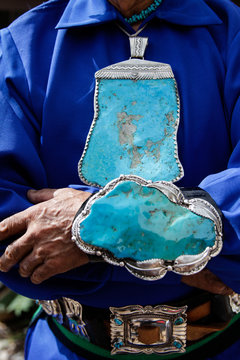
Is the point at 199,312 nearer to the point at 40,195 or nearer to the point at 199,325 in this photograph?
the point at 199,325

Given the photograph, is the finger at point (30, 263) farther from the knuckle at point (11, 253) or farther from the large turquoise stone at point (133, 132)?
the large turquoise stone at point (133, 132)

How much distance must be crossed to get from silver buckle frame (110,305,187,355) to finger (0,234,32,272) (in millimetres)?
309

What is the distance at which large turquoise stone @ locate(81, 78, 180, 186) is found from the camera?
1.24 meters

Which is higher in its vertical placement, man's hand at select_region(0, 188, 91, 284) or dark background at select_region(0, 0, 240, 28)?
dark background at select_region(0, 0, 240, 28)

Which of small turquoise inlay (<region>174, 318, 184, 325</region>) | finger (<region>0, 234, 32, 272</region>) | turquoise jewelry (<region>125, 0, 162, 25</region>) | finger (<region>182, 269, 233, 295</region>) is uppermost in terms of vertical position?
turquoise jewelry (<region>125, 0, 162, 25</region>)

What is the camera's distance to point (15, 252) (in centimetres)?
112

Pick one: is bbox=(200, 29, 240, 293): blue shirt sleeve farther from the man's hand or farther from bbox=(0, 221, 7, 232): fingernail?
bbox=(0, 221, 7, 232): fingernail

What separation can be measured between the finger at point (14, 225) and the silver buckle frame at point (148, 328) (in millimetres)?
354

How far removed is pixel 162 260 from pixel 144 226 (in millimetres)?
93

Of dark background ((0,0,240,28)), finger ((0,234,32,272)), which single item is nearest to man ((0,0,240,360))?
finger ((0,234,32,272))

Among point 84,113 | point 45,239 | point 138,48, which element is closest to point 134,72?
point 138,48

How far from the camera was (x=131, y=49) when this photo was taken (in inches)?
51.0

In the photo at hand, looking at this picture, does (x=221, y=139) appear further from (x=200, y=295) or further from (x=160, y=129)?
(x=200, y=295)

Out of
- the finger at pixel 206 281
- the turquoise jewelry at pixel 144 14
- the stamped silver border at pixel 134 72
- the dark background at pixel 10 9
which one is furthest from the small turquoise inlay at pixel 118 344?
the dark background at pixel 10 9
